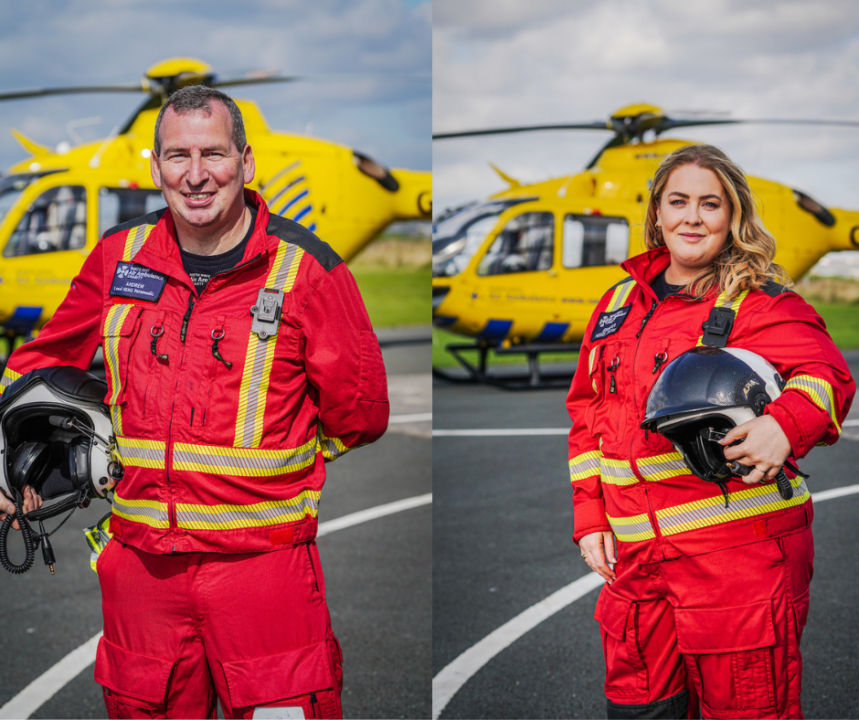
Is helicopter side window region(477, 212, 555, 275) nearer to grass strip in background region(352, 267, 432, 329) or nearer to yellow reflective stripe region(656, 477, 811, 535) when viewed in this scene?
grass strip in background region(352, 267, 432, 329)

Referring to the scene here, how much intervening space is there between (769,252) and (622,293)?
0.36m

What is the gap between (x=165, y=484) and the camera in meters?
1.91

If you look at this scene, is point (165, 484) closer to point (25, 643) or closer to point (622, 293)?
point (622, 293)

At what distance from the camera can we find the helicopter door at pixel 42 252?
10.0 meters

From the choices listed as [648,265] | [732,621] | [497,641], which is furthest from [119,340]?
[497,641]

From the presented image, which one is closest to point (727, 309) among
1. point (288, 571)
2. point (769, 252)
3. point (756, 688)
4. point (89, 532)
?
point (769, 252)

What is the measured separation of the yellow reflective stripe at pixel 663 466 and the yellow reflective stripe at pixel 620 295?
0.39 metres

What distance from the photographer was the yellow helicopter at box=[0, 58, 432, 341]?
10016mm

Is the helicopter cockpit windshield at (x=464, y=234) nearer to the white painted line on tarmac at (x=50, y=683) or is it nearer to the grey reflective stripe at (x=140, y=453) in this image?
the white painted line on tarmac at (x=50, y=683)

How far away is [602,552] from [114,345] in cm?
126

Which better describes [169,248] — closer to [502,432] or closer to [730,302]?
[730,302]

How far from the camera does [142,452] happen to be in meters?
1.94

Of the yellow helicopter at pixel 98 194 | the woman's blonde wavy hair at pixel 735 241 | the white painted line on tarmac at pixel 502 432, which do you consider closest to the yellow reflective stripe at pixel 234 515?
the woman's blonde wavy hair at pixel 735 241

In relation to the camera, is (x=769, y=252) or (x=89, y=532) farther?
(x=89, y=532)
